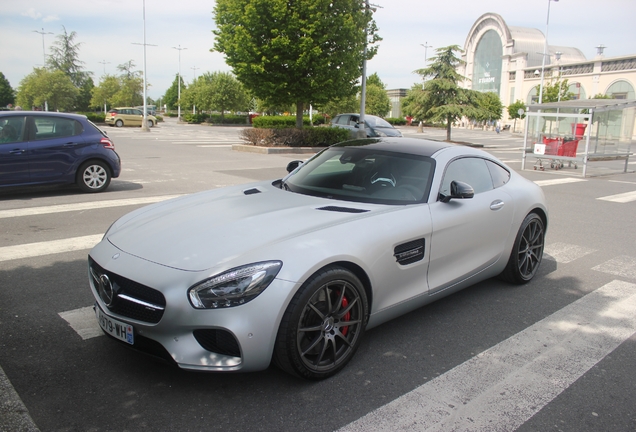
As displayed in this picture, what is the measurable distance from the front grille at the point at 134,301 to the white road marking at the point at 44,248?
3.21 meters

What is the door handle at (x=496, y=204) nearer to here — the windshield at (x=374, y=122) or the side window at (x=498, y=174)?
the side window at (x=498, y=174)

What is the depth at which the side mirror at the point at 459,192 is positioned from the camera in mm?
4137

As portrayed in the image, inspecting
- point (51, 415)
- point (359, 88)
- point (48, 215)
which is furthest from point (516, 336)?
point (359, 88)

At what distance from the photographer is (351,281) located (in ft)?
10.9

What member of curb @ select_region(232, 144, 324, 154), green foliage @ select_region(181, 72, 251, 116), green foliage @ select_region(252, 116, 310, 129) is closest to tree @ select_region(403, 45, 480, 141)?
green foliage @ select_region(252, 116, 310, 129)

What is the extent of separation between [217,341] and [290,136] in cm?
1935

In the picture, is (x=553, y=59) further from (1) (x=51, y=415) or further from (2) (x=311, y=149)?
(1) (x=51, y=415)

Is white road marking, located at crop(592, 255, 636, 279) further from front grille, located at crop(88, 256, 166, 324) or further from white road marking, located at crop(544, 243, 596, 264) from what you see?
front grille, located at crop(88, 256, 166, 324)

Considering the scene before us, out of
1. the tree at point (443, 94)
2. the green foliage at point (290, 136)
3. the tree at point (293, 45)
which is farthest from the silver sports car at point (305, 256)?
the tree at point (443, 94)

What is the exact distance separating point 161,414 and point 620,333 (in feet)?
11.6

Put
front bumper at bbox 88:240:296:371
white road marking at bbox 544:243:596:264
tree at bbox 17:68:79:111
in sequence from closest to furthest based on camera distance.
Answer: front bumper at bbox 88:240:296:371 → white road marking at bbox 544:243:596:264 → tree at bbox 17:68:79:111

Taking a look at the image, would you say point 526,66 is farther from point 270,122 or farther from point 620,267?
point 620,267

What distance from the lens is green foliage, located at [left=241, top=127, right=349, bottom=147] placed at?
70.9 feet

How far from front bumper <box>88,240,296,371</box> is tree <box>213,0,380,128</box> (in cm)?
1829
